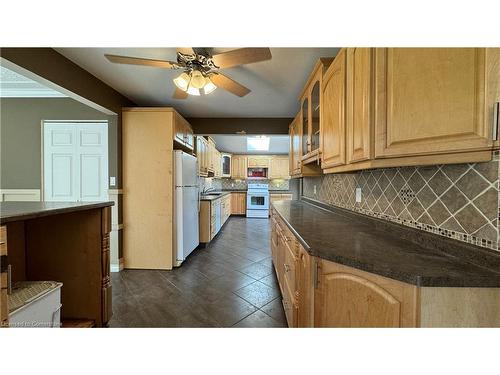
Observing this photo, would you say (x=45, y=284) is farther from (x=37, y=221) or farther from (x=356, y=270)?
(x=356, y=270)

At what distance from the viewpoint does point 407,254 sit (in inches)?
37.9

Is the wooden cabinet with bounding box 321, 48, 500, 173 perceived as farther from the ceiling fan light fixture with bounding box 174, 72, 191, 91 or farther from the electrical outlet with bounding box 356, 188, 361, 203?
the ceiling fan light fixture with bounding box 174, 72, 191, 91

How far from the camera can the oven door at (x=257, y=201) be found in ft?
23.7

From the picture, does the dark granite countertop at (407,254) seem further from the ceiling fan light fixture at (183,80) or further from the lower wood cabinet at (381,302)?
the ceiling fan light fixture at (183,80)

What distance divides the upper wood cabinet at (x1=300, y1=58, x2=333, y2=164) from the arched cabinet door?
126cm

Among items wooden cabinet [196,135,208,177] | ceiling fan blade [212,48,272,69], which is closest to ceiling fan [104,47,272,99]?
ceiling fan blade [212,48,272,69]

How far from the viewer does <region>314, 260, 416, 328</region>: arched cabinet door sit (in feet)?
2.57

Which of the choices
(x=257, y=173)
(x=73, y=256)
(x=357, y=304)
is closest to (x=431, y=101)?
(x=357, y=304)

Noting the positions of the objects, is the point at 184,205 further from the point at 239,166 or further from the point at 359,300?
the point at 239,166

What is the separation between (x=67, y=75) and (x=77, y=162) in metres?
1.46

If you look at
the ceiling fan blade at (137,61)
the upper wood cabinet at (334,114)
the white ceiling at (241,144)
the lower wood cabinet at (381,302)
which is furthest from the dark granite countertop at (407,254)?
the white ceiling at (241,144)

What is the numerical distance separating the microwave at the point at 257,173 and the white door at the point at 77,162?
16.7 ft

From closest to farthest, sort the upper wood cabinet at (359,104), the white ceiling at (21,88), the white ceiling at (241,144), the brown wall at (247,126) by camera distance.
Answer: the upper wood cabinet at (359,104), the white ceiling at (21,88), the brown wall at (247,126), the white ceiling at (241,144)
